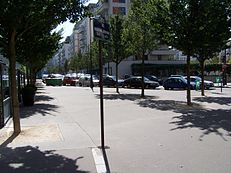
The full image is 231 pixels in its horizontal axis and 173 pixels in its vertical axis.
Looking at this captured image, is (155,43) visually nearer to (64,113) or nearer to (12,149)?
(64,113)

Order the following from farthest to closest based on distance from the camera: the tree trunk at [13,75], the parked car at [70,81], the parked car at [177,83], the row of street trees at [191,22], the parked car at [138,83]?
the parked car at [70,81] < the parked car at [138,83] < the parked car at [177,83] < the row of street trees at [191,22] < the tree trunk at [13,75]

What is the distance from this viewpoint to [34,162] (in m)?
7.66

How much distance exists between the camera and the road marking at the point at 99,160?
277 inches

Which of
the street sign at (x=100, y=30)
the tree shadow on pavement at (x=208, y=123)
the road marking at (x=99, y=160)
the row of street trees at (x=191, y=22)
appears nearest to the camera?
the road marking at (x=99, y=160)

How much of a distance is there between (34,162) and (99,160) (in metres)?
1.24

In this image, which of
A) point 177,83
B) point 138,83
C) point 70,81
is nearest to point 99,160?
point 177,83

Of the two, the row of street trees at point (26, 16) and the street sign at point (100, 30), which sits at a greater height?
the row of street trees at point (26, 16)

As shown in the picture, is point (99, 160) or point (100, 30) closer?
point (99, 160)

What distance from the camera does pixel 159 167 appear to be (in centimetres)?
712

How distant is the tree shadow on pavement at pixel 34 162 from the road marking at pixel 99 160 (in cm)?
31

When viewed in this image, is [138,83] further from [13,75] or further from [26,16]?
[26,16]

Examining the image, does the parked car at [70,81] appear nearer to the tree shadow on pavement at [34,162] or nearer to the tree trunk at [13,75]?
the tree trunk at [13,75]

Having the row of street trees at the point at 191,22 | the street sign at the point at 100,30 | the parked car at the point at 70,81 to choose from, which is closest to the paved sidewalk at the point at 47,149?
the street sign at the point at 100,30

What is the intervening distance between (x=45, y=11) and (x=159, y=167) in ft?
19.1
